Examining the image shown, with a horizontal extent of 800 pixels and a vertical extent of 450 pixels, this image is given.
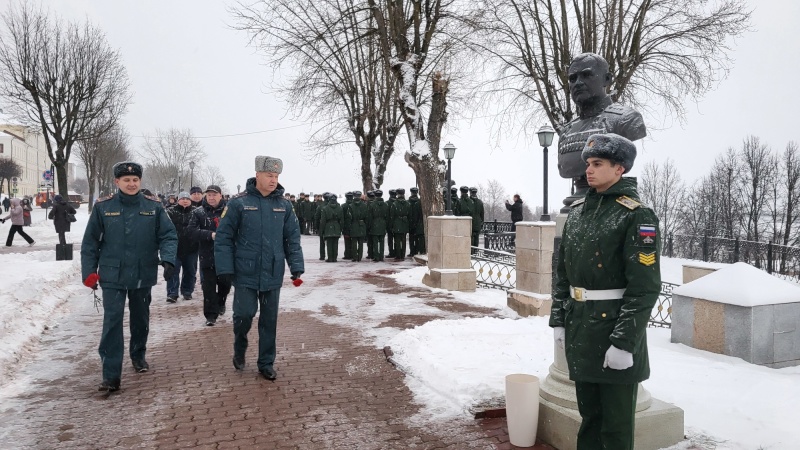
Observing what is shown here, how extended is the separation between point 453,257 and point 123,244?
740 centimetres

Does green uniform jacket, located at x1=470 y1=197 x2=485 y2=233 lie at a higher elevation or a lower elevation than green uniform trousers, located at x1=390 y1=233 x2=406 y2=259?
higher

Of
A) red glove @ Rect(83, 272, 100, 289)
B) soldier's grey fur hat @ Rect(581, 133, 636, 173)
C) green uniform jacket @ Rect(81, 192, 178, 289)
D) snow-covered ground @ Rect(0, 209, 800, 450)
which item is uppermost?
soldier's grey fur hat @ Rect(581, 133, 636, 173)

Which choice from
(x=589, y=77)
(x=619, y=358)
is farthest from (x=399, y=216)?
(x=619, y=358)

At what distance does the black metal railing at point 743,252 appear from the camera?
59.5 feet

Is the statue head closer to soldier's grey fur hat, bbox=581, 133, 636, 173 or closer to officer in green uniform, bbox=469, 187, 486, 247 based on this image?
soldier's grey fur hat, bbox=581, 133, 636, 173

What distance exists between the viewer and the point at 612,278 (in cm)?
291

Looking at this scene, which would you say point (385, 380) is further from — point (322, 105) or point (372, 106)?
point (322, 105)

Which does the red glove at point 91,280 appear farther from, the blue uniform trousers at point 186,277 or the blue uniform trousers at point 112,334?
the blue uniform trousers at point 186,277

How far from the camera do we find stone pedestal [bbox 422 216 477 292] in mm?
11586

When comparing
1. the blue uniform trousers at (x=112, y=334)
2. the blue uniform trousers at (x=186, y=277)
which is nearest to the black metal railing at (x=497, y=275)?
the blue uniform trousers at (x=186, y=277)

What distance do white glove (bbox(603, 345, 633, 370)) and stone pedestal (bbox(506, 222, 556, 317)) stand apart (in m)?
5.93

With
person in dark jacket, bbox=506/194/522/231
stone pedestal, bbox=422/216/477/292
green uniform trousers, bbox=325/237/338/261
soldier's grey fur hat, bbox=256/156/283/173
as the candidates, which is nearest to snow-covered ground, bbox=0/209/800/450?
stone pedestal, bbox=422/216/477/292

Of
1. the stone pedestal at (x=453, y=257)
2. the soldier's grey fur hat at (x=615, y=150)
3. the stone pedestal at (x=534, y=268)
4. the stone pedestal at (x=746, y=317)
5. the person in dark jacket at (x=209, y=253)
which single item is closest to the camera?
the soldier's grey fur hat at (x=615, y=150)

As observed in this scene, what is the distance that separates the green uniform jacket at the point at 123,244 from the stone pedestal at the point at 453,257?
269 inches
